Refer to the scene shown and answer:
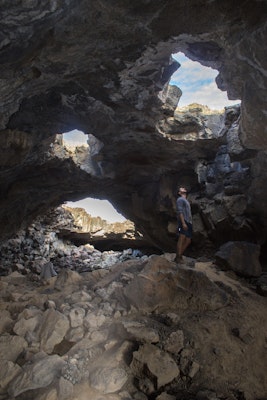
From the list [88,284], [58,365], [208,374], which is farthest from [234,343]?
[88,284]

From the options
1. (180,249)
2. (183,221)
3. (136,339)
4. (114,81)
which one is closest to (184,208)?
(183,221)

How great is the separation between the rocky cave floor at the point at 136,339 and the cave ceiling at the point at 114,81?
236 cm

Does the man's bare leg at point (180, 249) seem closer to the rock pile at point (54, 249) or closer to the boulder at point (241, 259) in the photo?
the boulder at point (241, 259)

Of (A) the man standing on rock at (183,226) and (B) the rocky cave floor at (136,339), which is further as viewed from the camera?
(A) the man standing on rock at (183,226)

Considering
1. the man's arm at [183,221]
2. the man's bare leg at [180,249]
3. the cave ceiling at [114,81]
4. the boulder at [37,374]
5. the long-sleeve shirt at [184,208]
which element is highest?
the cave ceiling at [114,81]

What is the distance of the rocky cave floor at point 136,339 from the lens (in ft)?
8.23

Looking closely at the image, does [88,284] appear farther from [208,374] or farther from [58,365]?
[208,374]

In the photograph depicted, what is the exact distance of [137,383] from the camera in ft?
8.31

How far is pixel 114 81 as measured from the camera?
201 inches

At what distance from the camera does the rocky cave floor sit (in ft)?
8.23

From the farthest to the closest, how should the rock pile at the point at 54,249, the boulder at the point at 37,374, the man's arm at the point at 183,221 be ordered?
the rock pile at the point at 54,249 → the man's arm at the point at 183,221 → the boulder at the point at 37,374

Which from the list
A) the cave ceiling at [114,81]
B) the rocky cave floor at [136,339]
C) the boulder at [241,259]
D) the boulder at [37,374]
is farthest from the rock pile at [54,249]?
the boulder at [37,374]

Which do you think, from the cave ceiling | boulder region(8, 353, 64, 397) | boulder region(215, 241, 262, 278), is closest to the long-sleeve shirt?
boulder region(215, 241, 262, 278)

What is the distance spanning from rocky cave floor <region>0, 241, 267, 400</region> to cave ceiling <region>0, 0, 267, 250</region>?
2364 millimetres
